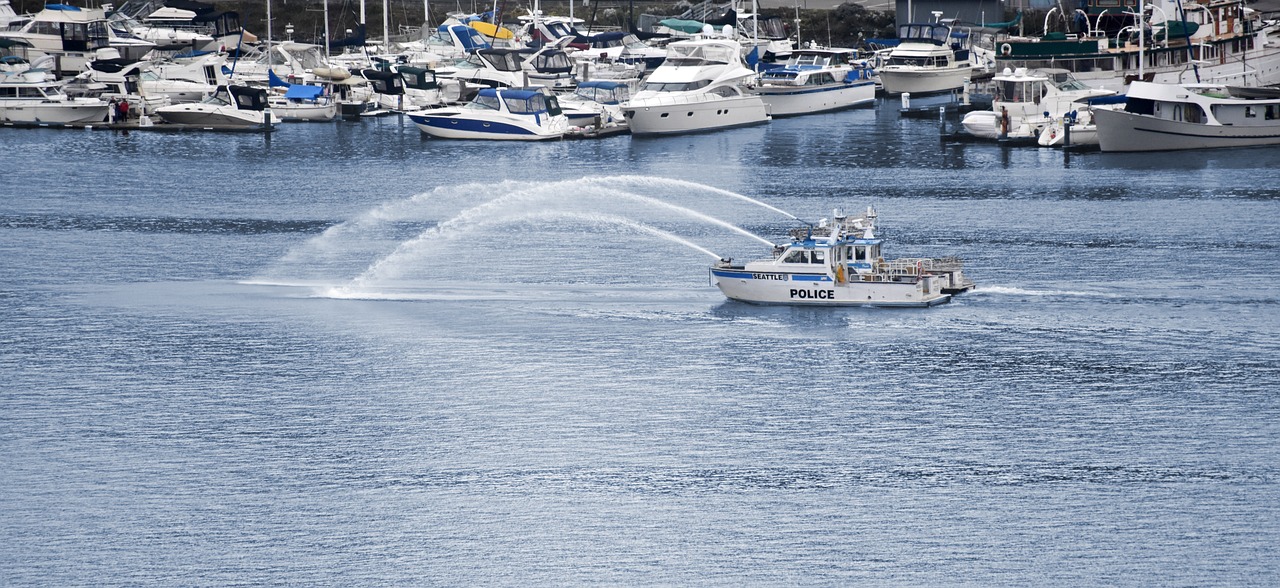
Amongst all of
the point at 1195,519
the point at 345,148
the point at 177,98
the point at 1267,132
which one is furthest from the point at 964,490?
the point at 177,98

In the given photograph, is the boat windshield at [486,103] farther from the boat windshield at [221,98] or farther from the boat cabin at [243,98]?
the boat windshield at [221,98]

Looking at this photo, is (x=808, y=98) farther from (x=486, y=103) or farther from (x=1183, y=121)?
(x=1183, y=121)

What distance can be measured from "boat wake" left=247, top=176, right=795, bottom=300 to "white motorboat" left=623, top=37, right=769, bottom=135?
973 inches

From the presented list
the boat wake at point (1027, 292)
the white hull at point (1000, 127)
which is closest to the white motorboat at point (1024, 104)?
the white hull at point (1000, 127)

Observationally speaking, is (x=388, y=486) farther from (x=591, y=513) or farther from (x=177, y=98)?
(x=177, y=98)

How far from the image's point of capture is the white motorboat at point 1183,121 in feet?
391

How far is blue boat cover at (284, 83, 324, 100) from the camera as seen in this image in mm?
152250

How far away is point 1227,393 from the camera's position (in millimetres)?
61312

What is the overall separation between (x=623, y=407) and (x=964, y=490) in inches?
514

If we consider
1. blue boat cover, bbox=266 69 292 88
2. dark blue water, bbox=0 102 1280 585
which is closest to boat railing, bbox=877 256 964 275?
dark blue water, bbox=0 102 1280 585

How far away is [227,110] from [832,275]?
90.2m

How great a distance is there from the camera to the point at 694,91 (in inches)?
5561

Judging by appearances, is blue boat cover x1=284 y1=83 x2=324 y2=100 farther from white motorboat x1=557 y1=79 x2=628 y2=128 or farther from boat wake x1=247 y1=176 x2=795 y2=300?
boat wake x1=247 y1=176 x2=795 y2=300

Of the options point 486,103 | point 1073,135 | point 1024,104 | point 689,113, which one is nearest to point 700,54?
point 689,113
